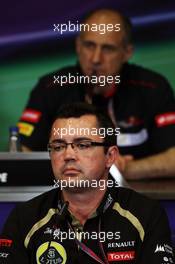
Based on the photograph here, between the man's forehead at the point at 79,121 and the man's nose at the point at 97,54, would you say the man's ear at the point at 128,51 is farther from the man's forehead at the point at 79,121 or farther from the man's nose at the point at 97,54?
the man's forehead at the point at 79,121

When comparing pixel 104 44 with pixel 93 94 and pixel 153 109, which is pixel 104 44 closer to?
pixel 93 94

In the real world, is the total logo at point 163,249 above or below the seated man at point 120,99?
below

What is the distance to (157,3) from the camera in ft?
7.04

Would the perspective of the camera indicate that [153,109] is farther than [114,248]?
Yes

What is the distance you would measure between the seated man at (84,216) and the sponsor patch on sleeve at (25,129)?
500 mm

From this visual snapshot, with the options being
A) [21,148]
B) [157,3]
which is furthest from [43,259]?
[157,3]

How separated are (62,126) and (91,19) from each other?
0.45 metres

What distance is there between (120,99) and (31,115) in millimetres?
250

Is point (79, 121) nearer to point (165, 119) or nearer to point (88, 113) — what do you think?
point (88, 113)

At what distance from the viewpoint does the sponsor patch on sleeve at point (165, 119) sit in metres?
1.93

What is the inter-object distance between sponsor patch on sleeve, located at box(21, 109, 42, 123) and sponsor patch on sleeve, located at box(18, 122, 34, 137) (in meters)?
0.02

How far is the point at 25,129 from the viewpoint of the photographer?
1.92 m

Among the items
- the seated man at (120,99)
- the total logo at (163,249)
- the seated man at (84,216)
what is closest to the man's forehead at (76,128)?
the seated man at (84,216)

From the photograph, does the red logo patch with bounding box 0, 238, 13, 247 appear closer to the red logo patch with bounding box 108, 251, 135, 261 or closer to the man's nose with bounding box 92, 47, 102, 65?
the red logo patch with bounding box 108, 251, 135, 261
